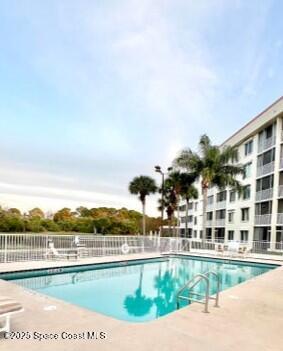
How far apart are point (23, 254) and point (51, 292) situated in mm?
3636

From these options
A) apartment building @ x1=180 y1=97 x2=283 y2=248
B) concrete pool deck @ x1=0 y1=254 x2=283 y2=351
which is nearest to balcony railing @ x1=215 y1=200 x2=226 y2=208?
apartment building @ x1=180 y1=97 x2=283 y2=248

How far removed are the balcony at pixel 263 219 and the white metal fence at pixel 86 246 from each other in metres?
4.41

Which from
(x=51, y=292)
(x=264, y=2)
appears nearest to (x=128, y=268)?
(x=51, y=292)

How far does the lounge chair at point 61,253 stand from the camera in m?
13.8

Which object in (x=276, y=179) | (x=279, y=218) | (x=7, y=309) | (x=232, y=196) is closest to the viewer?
(x=7, y=309)

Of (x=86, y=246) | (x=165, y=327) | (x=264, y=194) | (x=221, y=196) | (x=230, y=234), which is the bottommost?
(x=230, y=234)

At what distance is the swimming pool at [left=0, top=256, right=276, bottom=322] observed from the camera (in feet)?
29.6

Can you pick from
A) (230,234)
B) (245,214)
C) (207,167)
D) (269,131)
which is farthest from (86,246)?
(230,234)

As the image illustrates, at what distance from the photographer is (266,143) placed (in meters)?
29.6

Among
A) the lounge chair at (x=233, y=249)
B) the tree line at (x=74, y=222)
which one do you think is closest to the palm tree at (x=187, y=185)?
the lounge chair at (x=233, y=249)

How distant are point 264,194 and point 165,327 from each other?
25.8 meters

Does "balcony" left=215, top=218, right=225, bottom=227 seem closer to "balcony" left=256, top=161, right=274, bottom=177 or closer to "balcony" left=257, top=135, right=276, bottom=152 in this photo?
"balcony" left=256, top=161, right=274, bottom=177

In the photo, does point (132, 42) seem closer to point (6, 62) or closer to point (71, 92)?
point (71, 92)

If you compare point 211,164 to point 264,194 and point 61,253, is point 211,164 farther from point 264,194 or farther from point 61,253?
point 61,253
